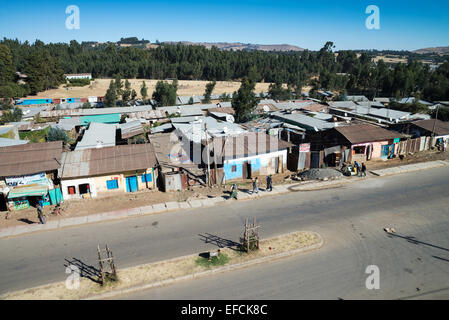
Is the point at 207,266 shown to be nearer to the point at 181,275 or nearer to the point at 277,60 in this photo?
the point at 181,275

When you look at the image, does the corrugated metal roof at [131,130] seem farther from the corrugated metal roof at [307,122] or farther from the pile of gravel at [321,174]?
the corrugated metal roof at [307,122]

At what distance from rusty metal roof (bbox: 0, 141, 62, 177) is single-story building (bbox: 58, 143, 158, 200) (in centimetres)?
68

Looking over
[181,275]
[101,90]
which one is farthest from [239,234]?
[101,90]

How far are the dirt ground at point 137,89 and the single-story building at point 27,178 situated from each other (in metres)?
61.2

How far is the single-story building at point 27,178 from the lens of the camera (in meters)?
19.3

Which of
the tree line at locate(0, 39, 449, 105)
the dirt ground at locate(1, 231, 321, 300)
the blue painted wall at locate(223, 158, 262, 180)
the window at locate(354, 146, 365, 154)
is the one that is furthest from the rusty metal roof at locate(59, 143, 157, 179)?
the tree line at locate(0, 39, 449, 105)

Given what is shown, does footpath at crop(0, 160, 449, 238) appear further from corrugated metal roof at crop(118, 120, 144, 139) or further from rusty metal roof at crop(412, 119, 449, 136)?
corrugated metal roof at crop(118, 120, 144, 139)

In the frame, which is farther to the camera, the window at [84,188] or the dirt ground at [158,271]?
the window at [84,188]

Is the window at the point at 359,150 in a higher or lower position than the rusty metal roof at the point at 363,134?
lower

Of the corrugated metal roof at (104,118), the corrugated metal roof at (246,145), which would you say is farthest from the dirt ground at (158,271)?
the corrugated metal roof at (104,118)

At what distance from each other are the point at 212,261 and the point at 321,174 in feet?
44.9

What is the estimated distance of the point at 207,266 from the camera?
44.4 ft

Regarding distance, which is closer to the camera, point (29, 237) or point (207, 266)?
point (207, 266)

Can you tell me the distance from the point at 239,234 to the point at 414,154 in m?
22.7
